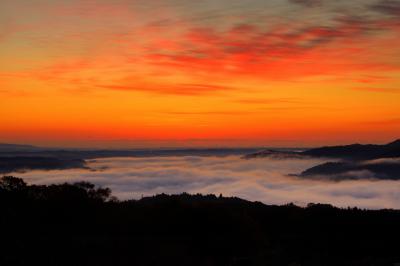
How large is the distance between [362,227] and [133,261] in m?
29.9

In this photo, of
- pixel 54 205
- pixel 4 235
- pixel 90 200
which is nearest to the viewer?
pixel 4 235

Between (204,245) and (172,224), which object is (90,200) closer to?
(172,224)

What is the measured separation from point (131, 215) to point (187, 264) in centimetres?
1620

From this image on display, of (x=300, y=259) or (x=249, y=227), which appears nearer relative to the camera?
(x=300, y=259)

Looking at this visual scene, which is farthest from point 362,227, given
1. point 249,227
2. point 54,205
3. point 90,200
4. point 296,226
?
point 54,205

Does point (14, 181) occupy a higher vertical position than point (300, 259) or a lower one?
higher

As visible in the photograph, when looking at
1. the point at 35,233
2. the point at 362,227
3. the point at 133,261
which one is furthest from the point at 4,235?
the point at 362,227

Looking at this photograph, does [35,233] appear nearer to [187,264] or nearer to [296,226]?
[187,264]

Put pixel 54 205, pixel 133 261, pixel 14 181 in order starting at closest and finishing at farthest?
1. pixel 133 261
2. pixel 54 205
3. pixel 14 181

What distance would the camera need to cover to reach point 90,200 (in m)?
36.9

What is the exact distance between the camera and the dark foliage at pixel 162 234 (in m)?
20.7

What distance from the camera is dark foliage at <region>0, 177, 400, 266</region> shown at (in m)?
20.7

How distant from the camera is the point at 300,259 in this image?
2498cm

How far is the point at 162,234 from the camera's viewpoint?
30.9 metres
